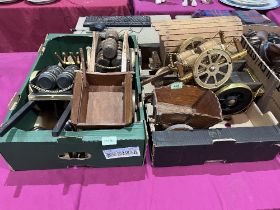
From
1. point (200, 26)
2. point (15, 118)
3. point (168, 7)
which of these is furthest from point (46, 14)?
point (15, 118)

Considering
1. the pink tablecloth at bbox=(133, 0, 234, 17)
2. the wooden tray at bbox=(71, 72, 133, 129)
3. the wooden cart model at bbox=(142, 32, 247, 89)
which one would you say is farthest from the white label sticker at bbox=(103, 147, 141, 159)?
the pink tablecloth at bbox=(133, 0, 234, 17)

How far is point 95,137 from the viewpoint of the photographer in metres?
0.90

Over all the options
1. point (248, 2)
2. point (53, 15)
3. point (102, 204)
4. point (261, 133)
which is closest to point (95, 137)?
point (102, 204)

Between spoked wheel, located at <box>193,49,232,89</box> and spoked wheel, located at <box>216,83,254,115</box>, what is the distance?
0.14 ft

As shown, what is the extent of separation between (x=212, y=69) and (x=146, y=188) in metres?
0.61

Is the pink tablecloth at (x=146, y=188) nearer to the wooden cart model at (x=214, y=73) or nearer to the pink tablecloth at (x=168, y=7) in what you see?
the wooden cart model at (x=214, y=73)

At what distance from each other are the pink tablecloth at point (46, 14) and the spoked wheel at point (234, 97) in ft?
4.25

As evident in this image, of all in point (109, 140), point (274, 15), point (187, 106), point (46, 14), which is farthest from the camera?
point (46, 14)

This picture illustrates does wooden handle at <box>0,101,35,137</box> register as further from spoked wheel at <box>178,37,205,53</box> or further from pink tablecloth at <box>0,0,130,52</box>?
pink tablecloth at <box>0,0,130,52</box>

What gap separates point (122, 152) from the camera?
944mm

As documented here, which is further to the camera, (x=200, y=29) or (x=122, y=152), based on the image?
(x=200, y=29)

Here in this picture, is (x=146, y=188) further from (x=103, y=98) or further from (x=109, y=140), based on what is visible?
(x=103, y=98)

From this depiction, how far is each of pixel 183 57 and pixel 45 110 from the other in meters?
0.72

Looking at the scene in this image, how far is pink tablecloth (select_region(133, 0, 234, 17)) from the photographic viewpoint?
6.77 feet
